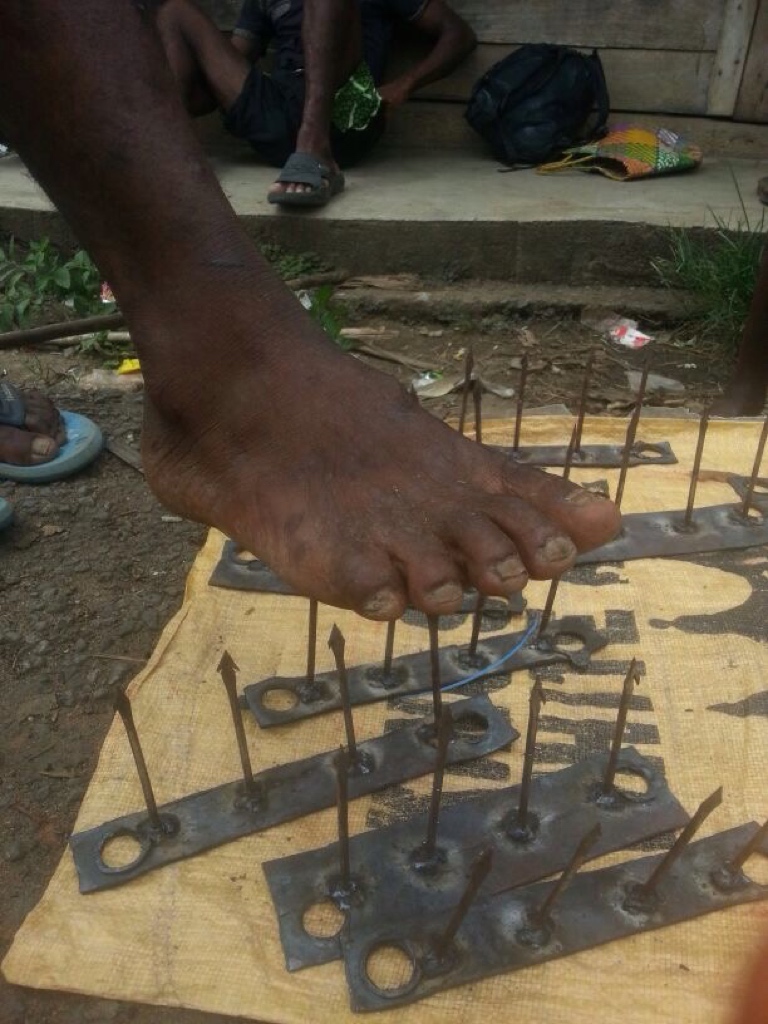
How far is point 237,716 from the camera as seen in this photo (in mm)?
1082

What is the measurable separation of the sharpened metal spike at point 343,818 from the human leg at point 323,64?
2.42 m

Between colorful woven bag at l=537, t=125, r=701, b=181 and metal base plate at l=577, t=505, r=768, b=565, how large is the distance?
2.04m

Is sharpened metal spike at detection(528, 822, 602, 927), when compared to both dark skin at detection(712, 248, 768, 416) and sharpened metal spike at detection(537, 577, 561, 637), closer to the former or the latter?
sharpened metal spike at detection(537, 577, 561, 637)

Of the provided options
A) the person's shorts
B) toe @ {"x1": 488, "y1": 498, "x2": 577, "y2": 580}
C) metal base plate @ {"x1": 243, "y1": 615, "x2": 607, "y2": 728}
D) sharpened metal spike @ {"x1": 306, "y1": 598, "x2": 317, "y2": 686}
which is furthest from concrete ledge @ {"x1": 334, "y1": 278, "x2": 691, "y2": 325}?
toe @ {"x1": 488, "y1": 498, "x2": 577, "y2": 580}

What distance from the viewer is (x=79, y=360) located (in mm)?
2697

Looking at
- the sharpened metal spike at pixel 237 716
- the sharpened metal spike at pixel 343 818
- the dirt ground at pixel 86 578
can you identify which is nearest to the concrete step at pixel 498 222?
the dirt ground at pixel 86 578

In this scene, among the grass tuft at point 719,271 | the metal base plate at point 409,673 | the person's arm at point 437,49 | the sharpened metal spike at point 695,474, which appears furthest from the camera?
the person's arm at point 437,49

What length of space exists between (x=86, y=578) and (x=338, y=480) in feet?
2.67

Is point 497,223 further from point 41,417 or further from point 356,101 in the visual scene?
point 41,417

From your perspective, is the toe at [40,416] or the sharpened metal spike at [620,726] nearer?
the sharpened metal spike at [620,726]

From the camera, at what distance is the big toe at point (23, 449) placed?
2.01 metres

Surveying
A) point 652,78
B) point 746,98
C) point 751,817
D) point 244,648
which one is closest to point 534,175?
point 652,78

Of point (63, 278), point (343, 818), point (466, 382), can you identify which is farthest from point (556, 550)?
point (63, 278)

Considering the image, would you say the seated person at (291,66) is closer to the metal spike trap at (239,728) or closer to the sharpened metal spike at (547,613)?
the sharpened metal spike at (547,613)
